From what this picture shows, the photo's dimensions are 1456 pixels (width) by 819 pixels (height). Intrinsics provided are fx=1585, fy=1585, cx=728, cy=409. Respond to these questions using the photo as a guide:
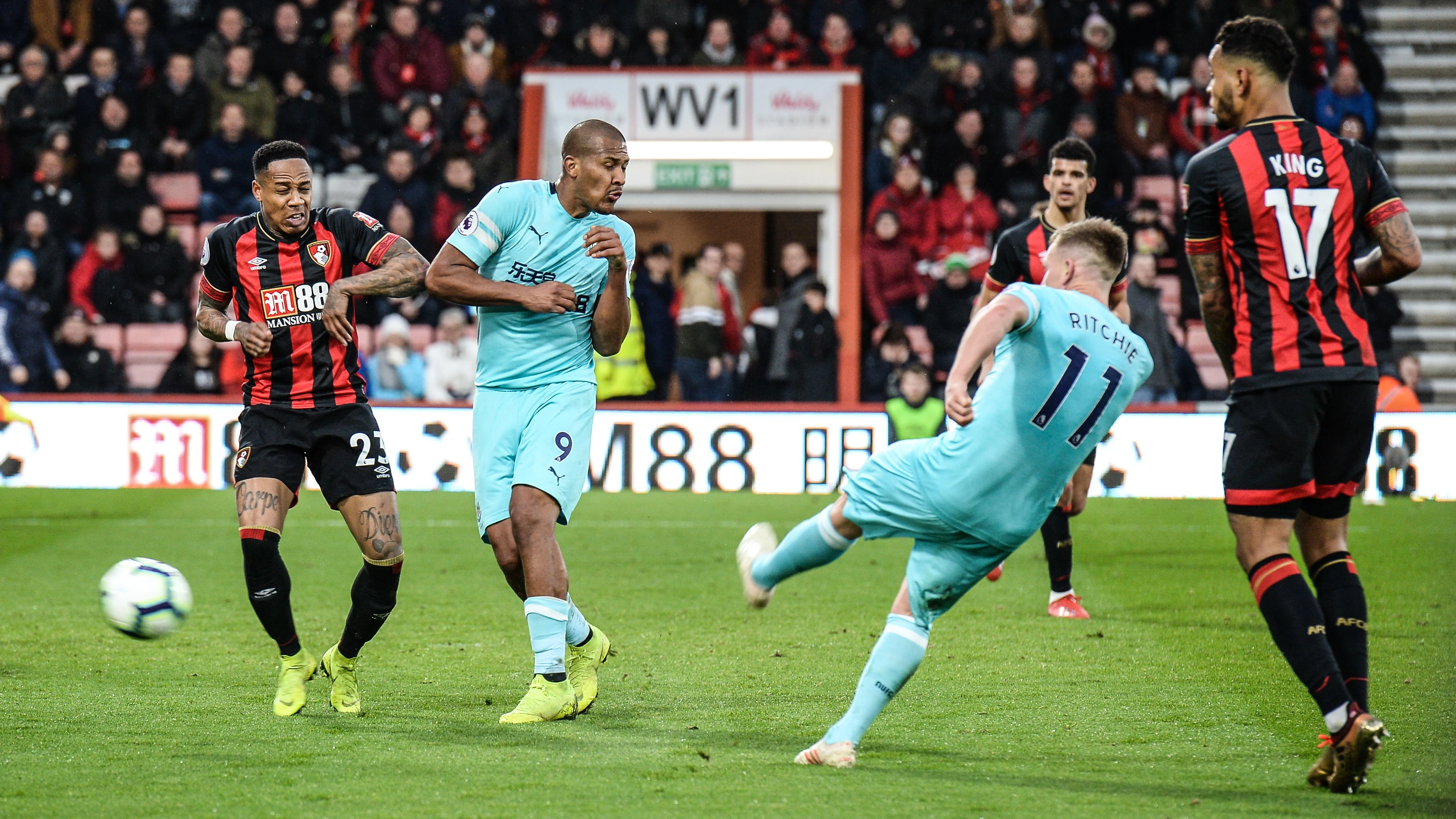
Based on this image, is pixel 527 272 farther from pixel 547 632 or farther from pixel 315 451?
pixel 547 632

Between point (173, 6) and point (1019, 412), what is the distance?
17586 mm

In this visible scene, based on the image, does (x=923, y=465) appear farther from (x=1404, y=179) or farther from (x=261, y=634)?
(x=1404, y=179)

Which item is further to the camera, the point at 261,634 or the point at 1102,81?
the point at 1102,81

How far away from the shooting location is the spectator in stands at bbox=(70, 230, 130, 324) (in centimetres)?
1658

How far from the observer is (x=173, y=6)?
64.1ft

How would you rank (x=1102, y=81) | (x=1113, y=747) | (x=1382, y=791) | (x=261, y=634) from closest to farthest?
(x=1382, y=791) → (x=1113, y=747) → (x=261, y=634) → (x=1102, y=81)

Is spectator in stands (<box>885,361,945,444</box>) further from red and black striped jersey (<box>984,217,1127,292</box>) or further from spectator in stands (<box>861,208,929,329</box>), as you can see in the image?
red and black striped jersey (<box>984,217,1127,292</box>)

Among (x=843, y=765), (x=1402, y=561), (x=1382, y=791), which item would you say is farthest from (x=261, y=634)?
(x=1402, y=561)

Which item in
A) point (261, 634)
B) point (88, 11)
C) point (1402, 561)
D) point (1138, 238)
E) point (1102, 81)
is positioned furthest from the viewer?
point (88, 11)

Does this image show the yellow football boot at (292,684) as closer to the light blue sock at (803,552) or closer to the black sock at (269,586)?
the black sock at (269,586)

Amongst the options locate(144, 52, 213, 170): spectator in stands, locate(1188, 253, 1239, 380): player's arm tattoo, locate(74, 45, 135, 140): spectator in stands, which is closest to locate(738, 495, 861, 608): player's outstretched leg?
locate(1188, 253, 1239, 380): player's arm tattoo

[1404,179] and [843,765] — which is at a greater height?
[1404,179]

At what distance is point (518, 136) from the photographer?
18.5 metres

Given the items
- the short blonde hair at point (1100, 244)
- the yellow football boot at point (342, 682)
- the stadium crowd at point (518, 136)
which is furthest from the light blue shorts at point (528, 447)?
the stadium crowd at point (518, 136)
